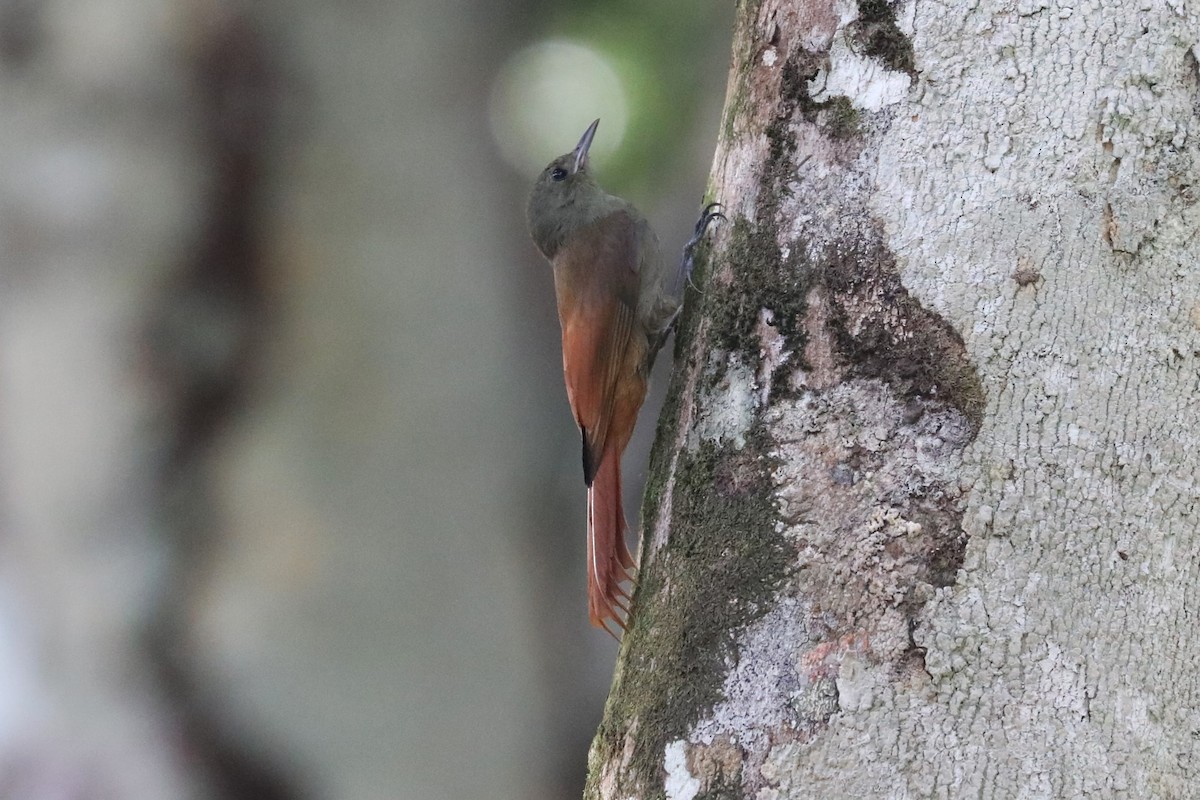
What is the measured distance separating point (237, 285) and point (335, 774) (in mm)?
1485

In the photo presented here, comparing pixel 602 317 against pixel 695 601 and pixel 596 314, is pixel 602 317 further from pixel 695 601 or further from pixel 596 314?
pixel 695 601

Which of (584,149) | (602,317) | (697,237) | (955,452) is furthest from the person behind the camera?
(584,149)

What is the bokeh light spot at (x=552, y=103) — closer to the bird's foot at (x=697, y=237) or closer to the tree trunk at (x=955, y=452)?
the bird's foot at (x=697, y=237)

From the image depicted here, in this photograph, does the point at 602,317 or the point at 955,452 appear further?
A: the point at 602,317

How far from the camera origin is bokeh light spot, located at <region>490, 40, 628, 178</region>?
3.86 meters

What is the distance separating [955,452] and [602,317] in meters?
1.63

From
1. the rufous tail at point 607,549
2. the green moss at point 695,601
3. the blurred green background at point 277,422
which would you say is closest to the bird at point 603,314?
the rufous tail at point 607,549

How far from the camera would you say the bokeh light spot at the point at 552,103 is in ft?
12.7

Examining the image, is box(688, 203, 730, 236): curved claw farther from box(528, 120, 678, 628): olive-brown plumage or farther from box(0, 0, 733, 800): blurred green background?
box(0, 0, 733, 800): blurred green background

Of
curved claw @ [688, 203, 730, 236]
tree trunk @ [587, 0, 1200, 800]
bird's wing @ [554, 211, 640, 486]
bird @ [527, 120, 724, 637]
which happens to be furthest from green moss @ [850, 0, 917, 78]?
bird's wing @ [554, 211, 640, 486]

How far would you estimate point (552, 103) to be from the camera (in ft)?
13.4

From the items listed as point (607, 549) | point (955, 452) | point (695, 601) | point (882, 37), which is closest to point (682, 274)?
point (607, 549)

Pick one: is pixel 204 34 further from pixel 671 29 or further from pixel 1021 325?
pixel 1021 325

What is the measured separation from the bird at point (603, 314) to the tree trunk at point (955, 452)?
0.54m
